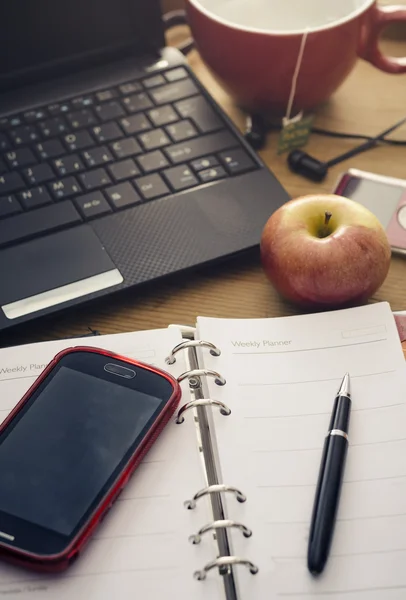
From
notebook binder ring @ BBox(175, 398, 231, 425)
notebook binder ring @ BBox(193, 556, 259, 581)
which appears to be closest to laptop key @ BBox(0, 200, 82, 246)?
notebook binder ring @ BBox(175, 398, 231, 425)

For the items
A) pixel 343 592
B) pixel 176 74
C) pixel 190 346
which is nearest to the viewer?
pixel 343 592

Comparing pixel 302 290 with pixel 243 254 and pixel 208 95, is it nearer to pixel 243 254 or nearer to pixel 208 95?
pixel 243 254

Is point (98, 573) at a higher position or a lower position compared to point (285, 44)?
lower

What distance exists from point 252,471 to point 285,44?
40 cm

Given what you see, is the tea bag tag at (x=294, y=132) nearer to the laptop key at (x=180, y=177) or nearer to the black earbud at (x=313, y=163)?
the black earbud at (x=313, y=163)

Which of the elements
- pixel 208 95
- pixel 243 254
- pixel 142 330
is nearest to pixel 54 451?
pixel 142 330

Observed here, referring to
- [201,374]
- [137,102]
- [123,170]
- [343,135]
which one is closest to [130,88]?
[137,102]

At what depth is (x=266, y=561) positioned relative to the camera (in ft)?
1.31

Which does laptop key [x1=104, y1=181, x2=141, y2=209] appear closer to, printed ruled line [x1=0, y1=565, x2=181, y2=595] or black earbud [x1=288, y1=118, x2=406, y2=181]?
black earbud [x1=288, y1=118, x2=406, y2=181]

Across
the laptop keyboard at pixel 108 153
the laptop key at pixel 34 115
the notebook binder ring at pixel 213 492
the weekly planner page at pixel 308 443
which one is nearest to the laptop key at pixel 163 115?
the laptop keyboard at pixel 108 153

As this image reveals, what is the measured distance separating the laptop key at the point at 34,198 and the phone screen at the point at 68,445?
177mm

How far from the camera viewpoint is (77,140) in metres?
0.63

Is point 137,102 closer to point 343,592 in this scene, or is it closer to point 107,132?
point 107,132

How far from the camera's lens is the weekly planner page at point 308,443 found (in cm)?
39
